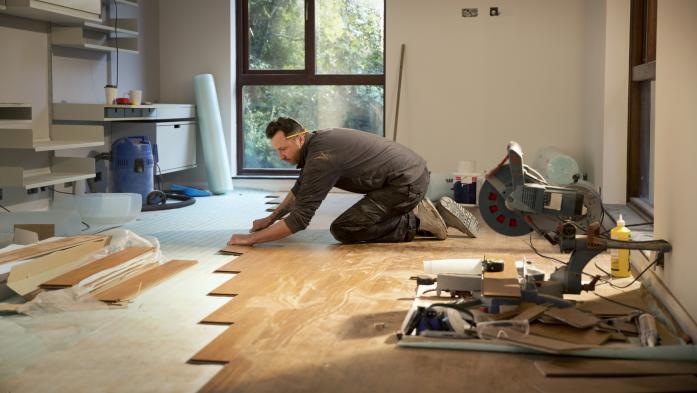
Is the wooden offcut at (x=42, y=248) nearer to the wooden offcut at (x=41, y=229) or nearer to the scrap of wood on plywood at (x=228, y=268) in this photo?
the wooden offcut at (x=41, y=229)

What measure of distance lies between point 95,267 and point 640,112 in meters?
4.13

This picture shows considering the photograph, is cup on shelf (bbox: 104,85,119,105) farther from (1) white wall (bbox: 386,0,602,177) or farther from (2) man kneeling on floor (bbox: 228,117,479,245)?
(1) white wall (bbox: 386,0,602,177)

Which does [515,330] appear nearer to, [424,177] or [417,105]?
[424,177]

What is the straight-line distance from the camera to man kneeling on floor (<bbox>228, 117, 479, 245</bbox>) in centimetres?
520

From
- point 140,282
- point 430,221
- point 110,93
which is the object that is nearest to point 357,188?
point 430,221

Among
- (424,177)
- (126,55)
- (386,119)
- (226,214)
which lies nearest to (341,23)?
(386,119)

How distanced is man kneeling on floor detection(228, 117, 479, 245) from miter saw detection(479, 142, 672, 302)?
3.97 ft

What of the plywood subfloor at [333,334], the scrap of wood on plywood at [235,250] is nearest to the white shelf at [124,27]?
the scrap of wood on plywood at [235,250]

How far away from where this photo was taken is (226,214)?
7152mm

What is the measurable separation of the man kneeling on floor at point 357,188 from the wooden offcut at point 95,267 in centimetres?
76

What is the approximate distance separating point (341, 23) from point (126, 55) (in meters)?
2.19

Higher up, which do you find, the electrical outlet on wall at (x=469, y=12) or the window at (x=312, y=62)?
the electrical outlet on wall at (x=469, y=12)

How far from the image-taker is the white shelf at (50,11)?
6.20 meters

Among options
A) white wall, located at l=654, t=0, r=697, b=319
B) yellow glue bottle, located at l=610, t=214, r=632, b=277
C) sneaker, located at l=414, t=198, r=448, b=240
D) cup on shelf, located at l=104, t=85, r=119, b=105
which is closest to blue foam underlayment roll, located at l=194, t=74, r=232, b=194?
cup on shelf, located at l=104, t=85, r=119, b=105
